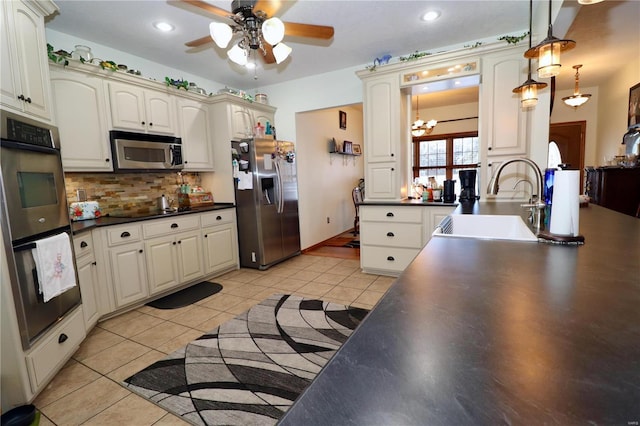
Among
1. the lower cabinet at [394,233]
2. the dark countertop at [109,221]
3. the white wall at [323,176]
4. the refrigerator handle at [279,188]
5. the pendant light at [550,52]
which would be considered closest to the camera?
the pendant light at [550,52]

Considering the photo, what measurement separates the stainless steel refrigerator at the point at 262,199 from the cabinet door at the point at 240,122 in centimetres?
14

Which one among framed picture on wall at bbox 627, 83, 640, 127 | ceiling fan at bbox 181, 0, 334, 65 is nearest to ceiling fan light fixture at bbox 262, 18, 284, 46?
ceiling fan at bbox 181, 0, 334, 65

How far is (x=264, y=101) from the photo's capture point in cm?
450

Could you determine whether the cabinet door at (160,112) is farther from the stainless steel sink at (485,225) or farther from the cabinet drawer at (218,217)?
the stainless steel sink at (485,225)

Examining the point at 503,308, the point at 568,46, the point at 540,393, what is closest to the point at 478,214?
the point at 568,46

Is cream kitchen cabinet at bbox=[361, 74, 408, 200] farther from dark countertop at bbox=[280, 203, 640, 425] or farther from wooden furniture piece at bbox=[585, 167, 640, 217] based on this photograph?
dark countertop at bbox=[280, 203, 640, 425]

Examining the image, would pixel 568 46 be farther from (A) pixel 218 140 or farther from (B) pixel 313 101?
(A) pixel 218 140

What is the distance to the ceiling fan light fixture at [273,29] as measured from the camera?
6.16ft

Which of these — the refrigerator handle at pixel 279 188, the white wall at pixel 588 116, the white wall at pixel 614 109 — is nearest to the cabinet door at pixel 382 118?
the refrigerator handle at pixel 279 188

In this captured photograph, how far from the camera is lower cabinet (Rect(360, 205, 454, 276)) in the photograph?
11.0 feet

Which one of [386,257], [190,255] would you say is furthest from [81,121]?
[386,257]

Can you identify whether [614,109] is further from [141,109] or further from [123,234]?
[123,234]

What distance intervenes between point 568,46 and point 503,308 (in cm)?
170

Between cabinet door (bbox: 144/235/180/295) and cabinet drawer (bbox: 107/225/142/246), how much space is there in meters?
0.14
